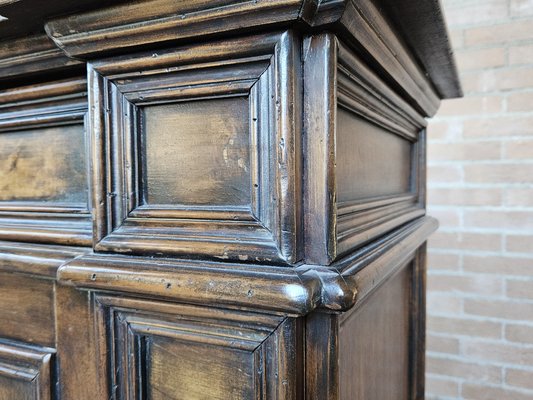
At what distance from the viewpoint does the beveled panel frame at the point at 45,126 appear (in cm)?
60

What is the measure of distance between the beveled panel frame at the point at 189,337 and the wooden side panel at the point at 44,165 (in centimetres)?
17

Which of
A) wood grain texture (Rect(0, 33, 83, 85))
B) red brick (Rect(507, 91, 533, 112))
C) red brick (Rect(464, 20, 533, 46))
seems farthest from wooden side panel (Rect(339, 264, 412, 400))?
red brick (Rect(464, 20, 533, 46))

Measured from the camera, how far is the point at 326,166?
1.49ft

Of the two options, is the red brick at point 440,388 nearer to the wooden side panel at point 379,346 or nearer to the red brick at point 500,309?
the red brick at point 500,309

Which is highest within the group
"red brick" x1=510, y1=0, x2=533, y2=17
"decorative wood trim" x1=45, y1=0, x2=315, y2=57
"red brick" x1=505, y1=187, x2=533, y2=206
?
"red brick" x1=510, y1=0, x2=533, y2=17

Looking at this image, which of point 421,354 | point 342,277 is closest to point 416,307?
point 421,354

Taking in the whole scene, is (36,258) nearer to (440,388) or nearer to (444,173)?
(444,173)

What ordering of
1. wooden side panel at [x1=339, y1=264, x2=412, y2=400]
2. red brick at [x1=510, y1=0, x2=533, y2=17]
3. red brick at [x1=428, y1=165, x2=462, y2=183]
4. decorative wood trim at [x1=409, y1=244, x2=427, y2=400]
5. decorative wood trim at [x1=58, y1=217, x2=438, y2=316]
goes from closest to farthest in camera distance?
decorative wood trim at [x1=58, y1=217, x2=438, y2=316] → wooden side panel at [x1=339, y1=264, x2=412, y2=400] → decorative wood trim at [x1=409, y1=244, x2=427, y2=400] → red brick at [x1=510, y1=0, x2=533, y2=17] → red brick at [x1=428, y1=165, x2=462, y2=183]

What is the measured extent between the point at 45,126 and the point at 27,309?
0.86ft

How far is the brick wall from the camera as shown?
1.35m

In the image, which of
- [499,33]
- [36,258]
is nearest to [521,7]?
[499,33]

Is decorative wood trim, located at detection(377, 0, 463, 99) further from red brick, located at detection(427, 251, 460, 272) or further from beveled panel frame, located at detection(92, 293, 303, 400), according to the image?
red brick, located at detection(427, 251, 460, 272)

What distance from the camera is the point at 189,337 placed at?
0.49m

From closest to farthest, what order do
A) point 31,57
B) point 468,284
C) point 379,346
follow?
point 31,57, point 379,346, point 468,284
